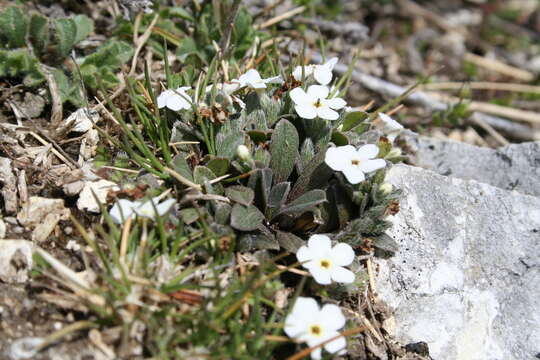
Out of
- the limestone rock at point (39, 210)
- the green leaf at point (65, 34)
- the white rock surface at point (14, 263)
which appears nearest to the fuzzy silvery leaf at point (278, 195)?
the limestone rock at point (39, 210)

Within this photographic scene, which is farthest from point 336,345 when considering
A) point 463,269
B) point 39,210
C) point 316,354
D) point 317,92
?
point 39,210

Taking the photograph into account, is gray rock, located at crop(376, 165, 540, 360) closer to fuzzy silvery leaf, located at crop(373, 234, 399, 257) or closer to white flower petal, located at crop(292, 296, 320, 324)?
fuzzy silvery leaf, located at crop(373, 234, 399, 257)

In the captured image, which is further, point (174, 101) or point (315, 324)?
point (174, 101)

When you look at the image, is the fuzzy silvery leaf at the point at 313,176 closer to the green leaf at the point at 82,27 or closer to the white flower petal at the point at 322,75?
the white flower petal at the point at 322,75

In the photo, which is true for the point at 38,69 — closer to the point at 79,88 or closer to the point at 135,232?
Result: the point at 79,88

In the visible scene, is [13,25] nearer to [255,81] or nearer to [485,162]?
[255,81]

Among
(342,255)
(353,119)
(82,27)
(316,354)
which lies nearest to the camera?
(316,354)

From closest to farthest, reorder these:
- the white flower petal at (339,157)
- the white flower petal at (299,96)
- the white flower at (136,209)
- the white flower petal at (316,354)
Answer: the white flower petal at (316,354) → the white flower at (136,209) → the white flower petal at (339,157) → the white flower petal at (299,96)
